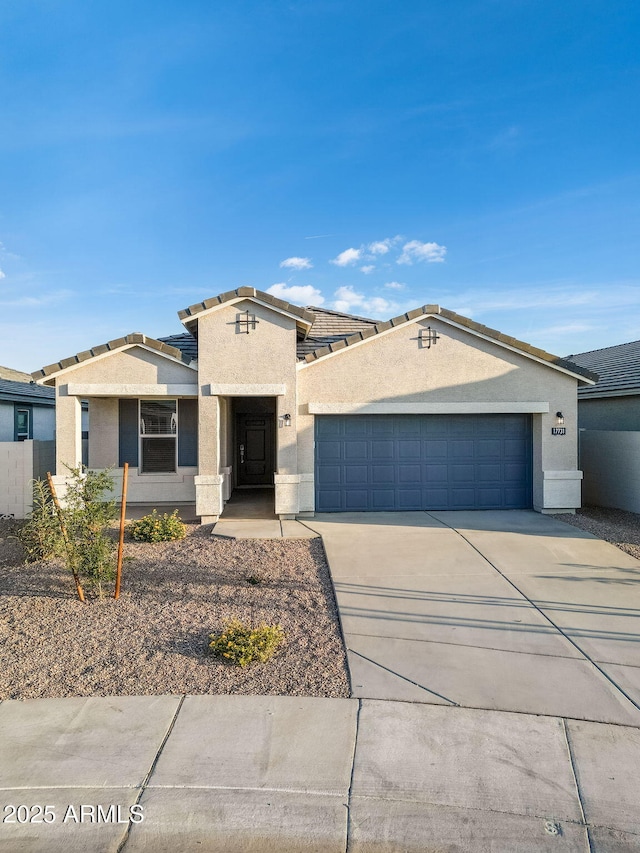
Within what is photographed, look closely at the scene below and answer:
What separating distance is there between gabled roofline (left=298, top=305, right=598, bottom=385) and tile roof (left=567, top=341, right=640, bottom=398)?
1.49 m

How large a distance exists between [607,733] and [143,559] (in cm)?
624

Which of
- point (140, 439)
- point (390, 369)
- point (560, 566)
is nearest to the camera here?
point (560, 566)

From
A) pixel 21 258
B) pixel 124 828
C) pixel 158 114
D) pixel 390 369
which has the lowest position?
pixel 124 828

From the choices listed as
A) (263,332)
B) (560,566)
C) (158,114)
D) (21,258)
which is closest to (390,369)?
(263,332)

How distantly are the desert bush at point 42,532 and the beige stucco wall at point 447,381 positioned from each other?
507cm

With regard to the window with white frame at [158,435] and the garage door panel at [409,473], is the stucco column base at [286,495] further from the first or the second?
the window with white frame at [158,435]

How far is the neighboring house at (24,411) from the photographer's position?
17562 millimetres

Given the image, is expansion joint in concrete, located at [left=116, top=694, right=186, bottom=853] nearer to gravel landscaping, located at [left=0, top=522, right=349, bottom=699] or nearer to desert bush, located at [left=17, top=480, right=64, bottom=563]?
gravel landscaping, located at [left=0, top=522, right=349, bottom=699]

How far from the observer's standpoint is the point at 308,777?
10.3ft

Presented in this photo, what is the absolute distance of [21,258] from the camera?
599 inches

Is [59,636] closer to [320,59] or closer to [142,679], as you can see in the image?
[142,679]

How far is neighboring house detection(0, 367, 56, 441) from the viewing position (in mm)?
17562

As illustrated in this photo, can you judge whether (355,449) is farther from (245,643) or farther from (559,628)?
(245,643)

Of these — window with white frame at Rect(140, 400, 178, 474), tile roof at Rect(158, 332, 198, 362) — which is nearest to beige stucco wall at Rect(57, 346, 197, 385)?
tile roof at Rect(158, 332, 198, 362)
